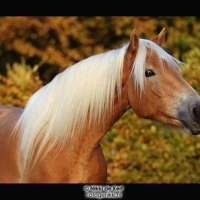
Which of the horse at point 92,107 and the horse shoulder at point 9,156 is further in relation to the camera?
the horse shoulder at point 9,156

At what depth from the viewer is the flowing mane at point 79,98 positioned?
3084 mm

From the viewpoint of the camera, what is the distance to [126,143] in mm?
5395

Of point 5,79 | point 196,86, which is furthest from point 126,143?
point 5,79

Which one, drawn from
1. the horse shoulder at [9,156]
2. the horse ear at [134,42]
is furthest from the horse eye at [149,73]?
the horse shoulder at [9,156]

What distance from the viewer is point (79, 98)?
121 inches

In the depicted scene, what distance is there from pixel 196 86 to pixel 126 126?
0.81 metres

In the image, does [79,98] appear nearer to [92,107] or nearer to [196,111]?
[92,107]

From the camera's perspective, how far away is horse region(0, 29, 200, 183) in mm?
3080

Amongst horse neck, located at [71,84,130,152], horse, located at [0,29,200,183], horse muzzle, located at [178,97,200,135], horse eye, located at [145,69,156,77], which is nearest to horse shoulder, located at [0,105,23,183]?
horse, located at [0,29,200,183]

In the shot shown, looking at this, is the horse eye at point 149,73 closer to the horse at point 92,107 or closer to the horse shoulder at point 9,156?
the horse at point 92,107

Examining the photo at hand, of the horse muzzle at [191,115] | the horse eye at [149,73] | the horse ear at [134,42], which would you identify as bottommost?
the horse muzzle at [191,115]

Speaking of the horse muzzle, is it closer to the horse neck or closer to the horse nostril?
the horse nostril

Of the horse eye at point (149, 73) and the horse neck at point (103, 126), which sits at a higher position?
the horse eye at point (149, 73)

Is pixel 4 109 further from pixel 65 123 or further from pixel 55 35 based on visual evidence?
pixel 55 35
